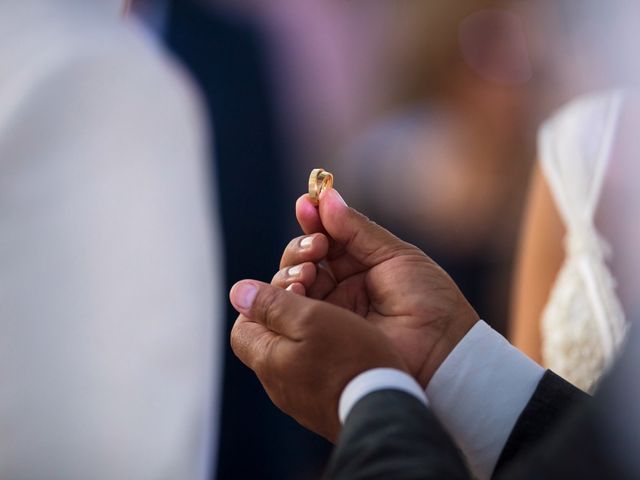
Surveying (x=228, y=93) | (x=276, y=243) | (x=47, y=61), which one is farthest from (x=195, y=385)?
(x=228, y=93)

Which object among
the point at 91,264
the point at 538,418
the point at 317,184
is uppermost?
the point at 317,184

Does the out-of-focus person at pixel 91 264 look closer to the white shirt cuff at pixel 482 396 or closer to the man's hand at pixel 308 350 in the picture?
the man's hand at pixel 308 350

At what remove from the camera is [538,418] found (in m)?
0.92

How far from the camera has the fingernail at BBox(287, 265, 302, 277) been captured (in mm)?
988

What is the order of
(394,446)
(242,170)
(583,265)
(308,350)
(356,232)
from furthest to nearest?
(242,170), (583,265), (356,232), (308,350), (394,446)

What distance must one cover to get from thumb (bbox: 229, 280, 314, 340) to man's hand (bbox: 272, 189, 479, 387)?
3.7 inches

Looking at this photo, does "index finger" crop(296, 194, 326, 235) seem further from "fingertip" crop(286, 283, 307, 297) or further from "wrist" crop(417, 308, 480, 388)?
"wrist" crop(417, 308, 480, 388)

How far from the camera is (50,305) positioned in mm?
976

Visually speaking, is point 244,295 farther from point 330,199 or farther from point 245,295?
point 330,199

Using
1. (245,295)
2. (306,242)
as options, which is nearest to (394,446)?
(245,295)

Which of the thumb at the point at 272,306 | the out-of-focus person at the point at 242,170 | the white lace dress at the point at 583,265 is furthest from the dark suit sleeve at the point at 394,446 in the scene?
the out-of-focus person at the point at 242,170

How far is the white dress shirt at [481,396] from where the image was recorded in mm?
921

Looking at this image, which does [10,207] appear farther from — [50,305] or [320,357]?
[320,357]

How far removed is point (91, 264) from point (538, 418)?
1.74ft
